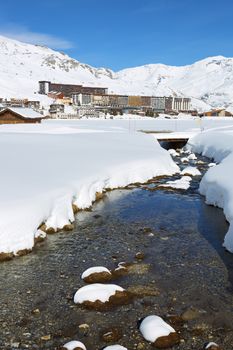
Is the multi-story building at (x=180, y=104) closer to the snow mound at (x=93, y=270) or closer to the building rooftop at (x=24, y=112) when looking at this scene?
the building rooftop at (x=24, y=112)

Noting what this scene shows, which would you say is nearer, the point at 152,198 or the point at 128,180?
the point at 152,198

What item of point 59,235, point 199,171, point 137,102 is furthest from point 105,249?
point 137,102

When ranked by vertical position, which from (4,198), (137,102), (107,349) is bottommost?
(107,349)

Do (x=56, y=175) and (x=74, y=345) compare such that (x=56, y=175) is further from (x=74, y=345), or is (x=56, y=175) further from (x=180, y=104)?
(x=180, y=104)

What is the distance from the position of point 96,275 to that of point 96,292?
83cm

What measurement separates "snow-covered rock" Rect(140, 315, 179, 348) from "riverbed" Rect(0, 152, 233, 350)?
5.2 inches

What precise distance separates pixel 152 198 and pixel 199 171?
7822mm

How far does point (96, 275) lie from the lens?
29.0 ft

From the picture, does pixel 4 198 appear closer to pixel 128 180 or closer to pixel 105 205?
pixel 105 205

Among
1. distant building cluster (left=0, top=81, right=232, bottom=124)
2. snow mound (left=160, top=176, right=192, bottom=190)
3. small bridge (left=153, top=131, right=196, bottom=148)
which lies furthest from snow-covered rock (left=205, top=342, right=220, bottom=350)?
distant building cluster (left=0, top=81, right=232, bottom=124)

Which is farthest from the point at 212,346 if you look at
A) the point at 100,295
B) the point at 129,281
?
the point at 129,281

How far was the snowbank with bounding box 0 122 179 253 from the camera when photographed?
10558 millimetres

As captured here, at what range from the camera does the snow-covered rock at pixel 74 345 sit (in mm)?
6263

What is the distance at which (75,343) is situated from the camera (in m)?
6.36
